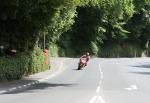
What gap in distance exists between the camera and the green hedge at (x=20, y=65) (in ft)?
98.3

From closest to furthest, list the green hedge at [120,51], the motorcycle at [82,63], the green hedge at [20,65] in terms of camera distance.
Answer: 1. the green hedge at [20,65]
2. the motorcycle at [82,63]
3. the green hedge at [120,51]

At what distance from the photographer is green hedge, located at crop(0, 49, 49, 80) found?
98.3 feet

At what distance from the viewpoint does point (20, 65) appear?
32.8 meters

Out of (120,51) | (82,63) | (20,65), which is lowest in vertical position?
(20,65)

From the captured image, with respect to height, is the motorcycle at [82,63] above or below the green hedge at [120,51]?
below

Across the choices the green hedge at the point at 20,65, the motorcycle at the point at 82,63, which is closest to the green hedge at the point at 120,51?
the motorcycle at the point at 82,63

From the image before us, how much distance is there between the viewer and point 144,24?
90938 millimetres

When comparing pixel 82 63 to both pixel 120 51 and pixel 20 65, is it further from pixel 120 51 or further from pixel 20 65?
pixel 120 51

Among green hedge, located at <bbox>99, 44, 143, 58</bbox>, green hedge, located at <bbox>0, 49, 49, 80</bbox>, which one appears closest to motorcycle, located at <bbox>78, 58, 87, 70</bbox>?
green hedge, located at <bbox>0, 49, 49, 80</bbox>

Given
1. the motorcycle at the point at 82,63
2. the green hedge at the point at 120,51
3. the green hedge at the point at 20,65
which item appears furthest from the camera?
the green hedge at the point at 120,51

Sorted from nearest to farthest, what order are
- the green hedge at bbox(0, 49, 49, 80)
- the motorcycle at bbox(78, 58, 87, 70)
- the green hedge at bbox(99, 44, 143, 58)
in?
the green hedge at bbox(0, 49, 49, 80) → the motorcycle at bbox(78, 58, 87, 70) → the green hedge at bbox(99, 44, 143, 58)

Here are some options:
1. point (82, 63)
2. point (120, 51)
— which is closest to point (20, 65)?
point (82, 63)

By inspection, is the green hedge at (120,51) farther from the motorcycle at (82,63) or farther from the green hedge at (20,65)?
the green hedge at (20,65)

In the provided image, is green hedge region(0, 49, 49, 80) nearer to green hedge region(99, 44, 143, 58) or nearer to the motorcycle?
the motorcycle
